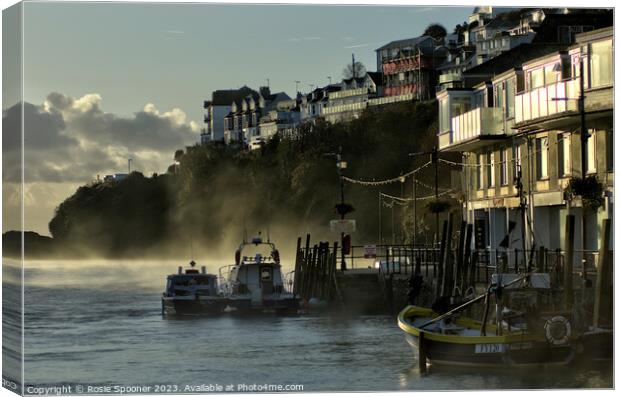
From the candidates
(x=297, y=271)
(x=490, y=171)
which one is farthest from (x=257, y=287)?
(x=490, y=171)

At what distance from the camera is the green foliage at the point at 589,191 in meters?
22.7

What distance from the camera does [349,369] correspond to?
23.2 m

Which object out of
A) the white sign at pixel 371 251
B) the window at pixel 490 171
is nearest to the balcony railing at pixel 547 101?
the window at pixel 490 171

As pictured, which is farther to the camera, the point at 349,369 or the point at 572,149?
the point at 572,149

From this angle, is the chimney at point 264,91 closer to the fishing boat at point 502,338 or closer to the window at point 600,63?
the fishing boat at point 502,338

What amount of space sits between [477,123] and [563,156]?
312 centimetres

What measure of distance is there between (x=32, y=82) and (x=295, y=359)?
28.4ft

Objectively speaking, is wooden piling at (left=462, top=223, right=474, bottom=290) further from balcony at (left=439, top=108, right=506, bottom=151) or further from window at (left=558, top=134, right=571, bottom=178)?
balcony at (left=439, top=108, right=506, bottom=151)

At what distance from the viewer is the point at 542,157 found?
29797 millimetres

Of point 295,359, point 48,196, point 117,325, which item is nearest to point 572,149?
point 295,359

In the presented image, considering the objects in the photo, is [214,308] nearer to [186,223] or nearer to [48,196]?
[186,223]

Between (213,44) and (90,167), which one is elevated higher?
(213,44)

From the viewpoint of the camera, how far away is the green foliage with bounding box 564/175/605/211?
74.4 ft

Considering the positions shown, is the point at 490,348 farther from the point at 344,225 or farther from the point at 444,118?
the point at 444,118
